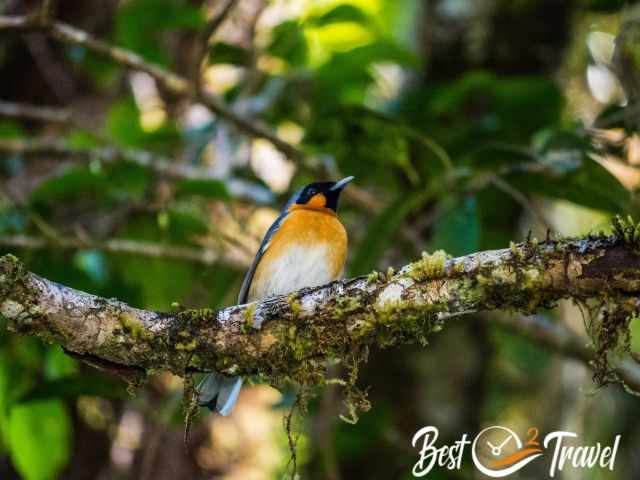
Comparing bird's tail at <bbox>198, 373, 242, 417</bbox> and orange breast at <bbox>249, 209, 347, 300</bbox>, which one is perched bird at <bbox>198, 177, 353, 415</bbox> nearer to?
orange breast at <bbox>249, 209, 347, 300</bbox>

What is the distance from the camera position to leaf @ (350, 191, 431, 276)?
4.52 metres

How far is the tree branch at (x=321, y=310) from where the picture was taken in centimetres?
252

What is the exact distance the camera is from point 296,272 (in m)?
4.64

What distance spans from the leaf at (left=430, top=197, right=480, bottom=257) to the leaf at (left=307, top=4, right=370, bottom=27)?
5.07 feet

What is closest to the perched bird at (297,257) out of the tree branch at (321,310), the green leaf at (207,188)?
the green leaf at (207,188)

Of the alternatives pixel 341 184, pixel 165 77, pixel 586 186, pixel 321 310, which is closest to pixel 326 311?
pixel 321 310

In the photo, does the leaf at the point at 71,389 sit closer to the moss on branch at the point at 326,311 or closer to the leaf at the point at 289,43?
the moss on branch at the point at 326,311

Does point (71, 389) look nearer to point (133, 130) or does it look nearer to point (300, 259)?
point (300, 259)

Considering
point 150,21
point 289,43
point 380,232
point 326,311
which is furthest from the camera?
point 289,43

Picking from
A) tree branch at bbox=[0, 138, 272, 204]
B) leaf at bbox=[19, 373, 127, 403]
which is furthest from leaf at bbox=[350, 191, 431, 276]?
leaf at bbox=[19, 373, 127, 403]

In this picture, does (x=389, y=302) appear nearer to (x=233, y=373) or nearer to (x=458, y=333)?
(x=233, y=373)

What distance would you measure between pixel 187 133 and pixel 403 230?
5.63ft

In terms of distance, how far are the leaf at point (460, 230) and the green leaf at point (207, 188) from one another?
1.39 metres

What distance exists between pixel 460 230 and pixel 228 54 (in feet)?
7.63
